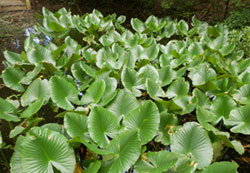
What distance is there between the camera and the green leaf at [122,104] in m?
1.26

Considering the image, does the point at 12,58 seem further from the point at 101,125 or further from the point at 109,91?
the point at 101,125

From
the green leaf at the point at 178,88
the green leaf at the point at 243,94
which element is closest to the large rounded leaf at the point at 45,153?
the green leaf at the point at 178,88

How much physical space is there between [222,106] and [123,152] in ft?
2.26

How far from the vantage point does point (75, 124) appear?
3.60 feet

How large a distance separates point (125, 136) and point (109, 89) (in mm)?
Answer: 503

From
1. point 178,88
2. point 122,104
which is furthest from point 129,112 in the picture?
point 178,88

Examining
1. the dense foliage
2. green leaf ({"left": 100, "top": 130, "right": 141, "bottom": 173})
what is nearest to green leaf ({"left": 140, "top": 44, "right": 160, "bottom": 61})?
the dense foliage

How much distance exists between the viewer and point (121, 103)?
1275mm

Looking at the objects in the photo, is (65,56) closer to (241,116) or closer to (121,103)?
(121,103)

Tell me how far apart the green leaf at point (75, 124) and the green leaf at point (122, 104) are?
0.67 feet

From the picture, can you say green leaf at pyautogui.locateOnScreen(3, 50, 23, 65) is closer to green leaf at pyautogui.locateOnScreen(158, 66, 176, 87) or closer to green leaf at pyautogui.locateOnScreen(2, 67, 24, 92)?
green leaf at pyautogui.locateOnScreen(2, 67, 24, 92)

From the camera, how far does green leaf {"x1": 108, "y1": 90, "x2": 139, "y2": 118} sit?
126 cm

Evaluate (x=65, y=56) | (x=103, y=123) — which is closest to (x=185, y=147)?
(x=103, y=123)

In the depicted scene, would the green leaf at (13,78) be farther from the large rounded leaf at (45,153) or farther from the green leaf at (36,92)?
the large rounded leaf at (45,153)
